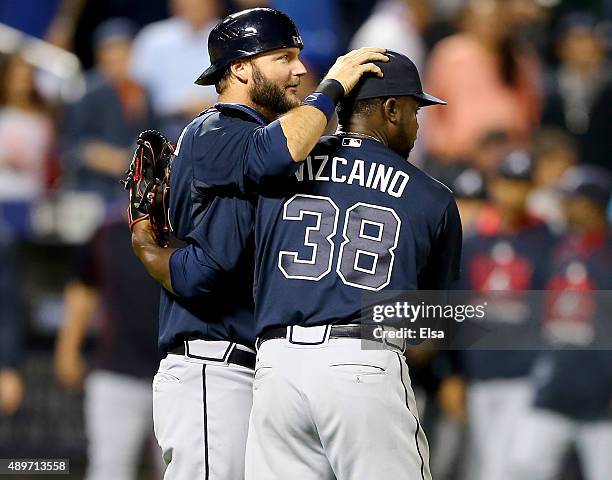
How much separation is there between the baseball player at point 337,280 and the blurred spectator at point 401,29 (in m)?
4.87

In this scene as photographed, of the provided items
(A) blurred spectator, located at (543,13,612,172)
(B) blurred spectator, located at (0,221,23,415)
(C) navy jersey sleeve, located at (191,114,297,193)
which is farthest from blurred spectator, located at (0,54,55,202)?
(C) navy jersey sleeve, located at (191,114,297,193)

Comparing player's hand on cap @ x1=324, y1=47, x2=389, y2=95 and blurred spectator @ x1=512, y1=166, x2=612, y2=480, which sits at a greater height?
player's hand on cap @ x1=324, y1=47, x2=389, y2=95

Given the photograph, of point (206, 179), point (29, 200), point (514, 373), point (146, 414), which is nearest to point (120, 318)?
point (146, 414)

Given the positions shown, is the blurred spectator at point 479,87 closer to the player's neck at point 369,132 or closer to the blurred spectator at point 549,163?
the blurred spectator at point 549,163

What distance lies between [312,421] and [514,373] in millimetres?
3590

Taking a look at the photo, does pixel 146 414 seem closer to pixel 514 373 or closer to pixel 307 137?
pixel 514 373

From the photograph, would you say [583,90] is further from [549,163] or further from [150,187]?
[150,187]

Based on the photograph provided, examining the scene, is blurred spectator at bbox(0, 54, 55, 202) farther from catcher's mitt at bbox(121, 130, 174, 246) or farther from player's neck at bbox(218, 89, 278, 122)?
player's neck at bbox(218, 89, 278, 122)

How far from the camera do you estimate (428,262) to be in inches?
168

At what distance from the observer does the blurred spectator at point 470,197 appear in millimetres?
7848

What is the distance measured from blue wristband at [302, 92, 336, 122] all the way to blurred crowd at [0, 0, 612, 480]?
344 centimetres

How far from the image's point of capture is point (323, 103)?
159 inches


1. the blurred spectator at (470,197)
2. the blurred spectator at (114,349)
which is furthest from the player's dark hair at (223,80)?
the blurred spectator at (470,197)

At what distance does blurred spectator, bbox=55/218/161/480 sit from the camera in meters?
7.63
